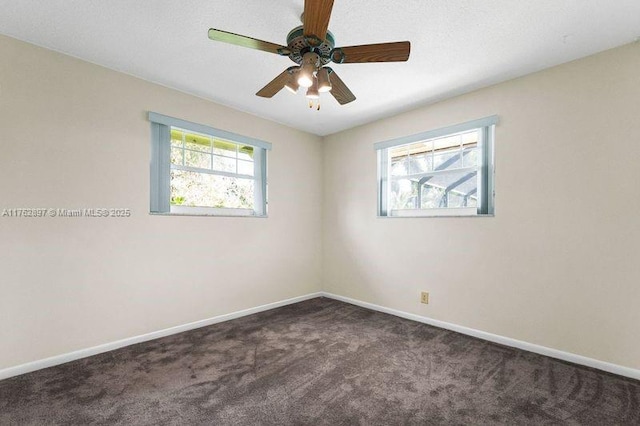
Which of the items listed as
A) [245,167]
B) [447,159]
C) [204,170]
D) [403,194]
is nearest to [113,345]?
[204,170]

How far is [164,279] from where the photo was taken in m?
2.84

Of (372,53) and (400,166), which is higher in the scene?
(372,53)

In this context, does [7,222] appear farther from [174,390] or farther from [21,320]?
[174,390]

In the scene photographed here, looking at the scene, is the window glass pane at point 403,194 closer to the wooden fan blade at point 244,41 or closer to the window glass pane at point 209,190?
the window glass pane at point 209,190

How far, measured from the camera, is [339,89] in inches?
83.5

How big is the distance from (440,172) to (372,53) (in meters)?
1.87

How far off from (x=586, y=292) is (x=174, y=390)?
3.15m

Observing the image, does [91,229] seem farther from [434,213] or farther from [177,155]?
[434,213]

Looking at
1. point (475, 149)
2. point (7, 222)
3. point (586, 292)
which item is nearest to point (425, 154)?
point (475, 149)

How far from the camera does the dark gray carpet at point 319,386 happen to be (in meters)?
1.67

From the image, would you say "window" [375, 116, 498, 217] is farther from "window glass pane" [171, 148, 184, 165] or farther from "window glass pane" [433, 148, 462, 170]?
"window glass pane" [171, 148, 184, 165]

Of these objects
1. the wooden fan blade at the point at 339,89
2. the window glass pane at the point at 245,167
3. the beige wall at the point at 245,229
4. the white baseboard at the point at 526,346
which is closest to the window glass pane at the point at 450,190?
the beige wall at the point at 245,229

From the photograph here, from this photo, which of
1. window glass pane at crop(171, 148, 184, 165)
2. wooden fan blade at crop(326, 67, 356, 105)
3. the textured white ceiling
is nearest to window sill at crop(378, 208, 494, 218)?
the textured white ceiling

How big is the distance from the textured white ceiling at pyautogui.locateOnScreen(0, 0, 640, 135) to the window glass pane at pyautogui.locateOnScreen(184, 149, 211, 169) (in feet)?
2.32
